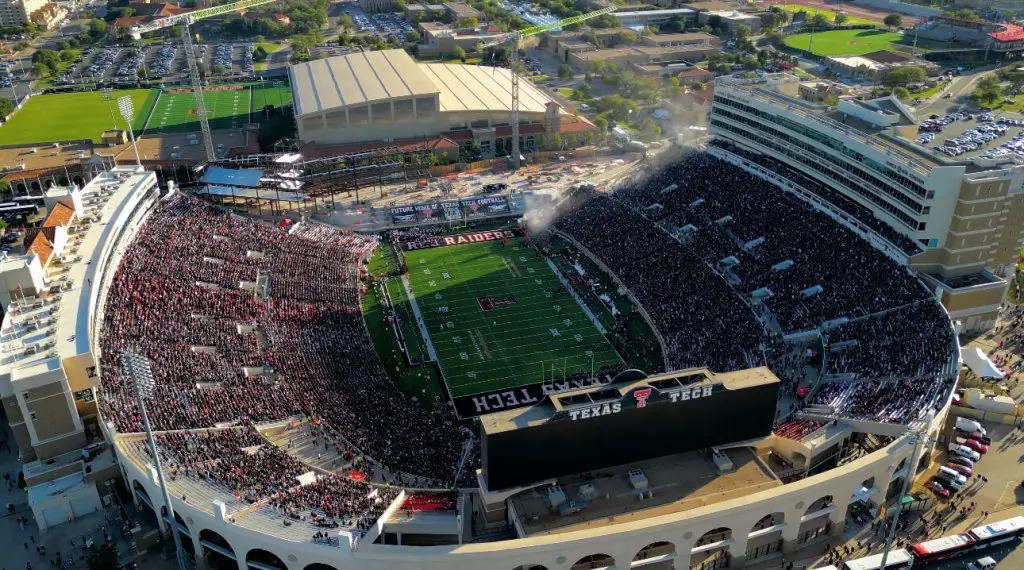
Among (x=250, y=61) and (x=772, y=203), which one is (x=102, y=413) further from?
(x=250, y=61)

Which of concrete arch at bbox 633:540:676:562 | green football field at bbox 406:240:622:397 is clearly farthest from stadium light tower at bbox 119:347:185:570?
green football field at bbox 406:240:622:397

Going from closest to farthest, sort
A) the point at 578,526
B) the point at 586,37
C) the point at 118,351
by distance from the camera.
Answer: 1. the point at 578,526
2. the point at 118,351
3. the point at 586,37

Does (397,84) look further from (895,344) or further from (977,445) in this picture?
(977,445)

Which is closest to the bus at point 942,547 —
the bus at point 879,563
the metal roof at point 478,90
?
the bus at point 879,563

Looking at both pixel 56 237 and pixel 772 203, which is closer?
pixel 56 237

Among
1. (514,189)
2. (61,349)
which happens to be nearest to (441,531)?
(61,349)

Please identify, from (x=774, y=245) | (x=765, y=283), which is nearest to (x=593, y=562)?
(x=765, y=283)
